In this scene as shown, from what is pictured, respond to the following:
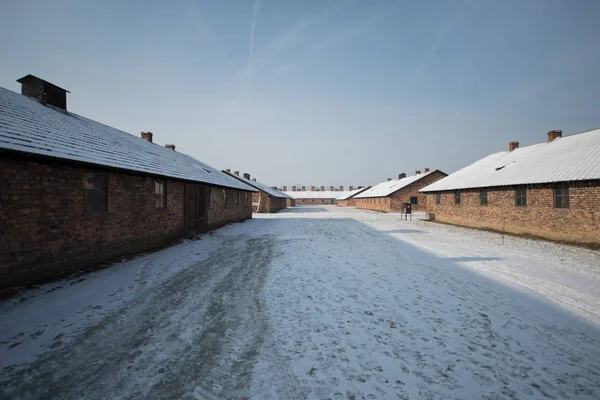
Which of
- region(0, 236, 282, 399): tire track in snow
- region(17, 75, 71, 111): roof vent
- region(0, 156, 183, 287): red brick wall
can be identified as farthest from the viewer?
region(17, 75, 71, 111): roof vent

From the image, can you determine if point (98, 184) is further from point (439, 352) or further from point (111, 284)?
point (439, 352)

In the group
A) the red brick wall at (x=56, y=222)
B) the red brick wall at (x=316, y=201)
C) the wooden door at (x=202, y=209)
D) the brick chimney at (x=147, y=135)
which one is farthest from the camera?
the red brick wall at (x=316, y=201)

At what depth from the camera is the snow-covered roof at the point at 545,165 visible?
11609 millimetres

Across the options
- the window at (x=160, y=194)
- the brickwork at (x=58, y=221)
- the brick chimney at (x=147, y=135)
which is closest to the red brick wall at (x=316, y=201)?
the brick chimney at (x=147, y=135)

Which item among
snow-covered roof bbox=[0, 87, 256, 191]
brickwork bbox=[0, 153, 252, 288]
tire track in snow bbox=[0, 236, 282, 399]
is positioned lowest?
tire track in snow bbox=[0, 236, 282, 399]

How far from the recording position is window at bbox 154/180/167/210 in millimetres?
9883

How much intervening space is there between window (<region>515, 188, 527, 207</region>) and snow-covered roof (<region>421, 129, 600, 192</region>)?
23.3 inches

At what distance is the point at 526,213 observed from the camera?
1320 cm

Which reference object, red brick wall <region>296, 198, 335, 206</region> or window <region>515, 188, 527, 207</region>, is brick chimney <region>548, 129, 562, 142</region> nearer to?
window <region>515, 188, 527, 207</region>

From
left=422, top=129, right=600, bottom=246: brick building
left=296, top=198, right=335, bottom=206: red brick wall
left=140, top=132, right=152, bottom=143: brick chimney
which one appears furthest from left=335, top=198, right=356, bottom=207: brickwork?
left=140, top=132, right=152, bottom=143: brick chimney

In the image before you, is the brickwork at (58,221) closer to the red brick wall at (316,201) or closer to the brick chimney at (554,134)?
the brick chimney at (554,134)

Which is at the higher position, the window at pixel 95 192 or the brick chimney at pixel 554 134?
the brick chimney at pixel 554 134

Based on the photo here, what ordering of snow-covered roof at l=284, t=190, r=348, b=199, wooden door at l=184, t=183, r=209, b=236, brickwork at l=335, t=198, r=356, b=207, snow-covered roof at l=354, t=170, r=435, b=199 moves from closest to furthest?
wooden door at l=184, t=183, r=209, b=236 < snow-covered roof at l=354, t=170, r=435, b=199 < brickwork at l=335, t=198, r=356, b=207 < snow-covered roof at l=284, t=190, r=348, b=199

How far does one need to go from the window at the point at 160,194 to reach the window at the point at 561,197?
18942mm
